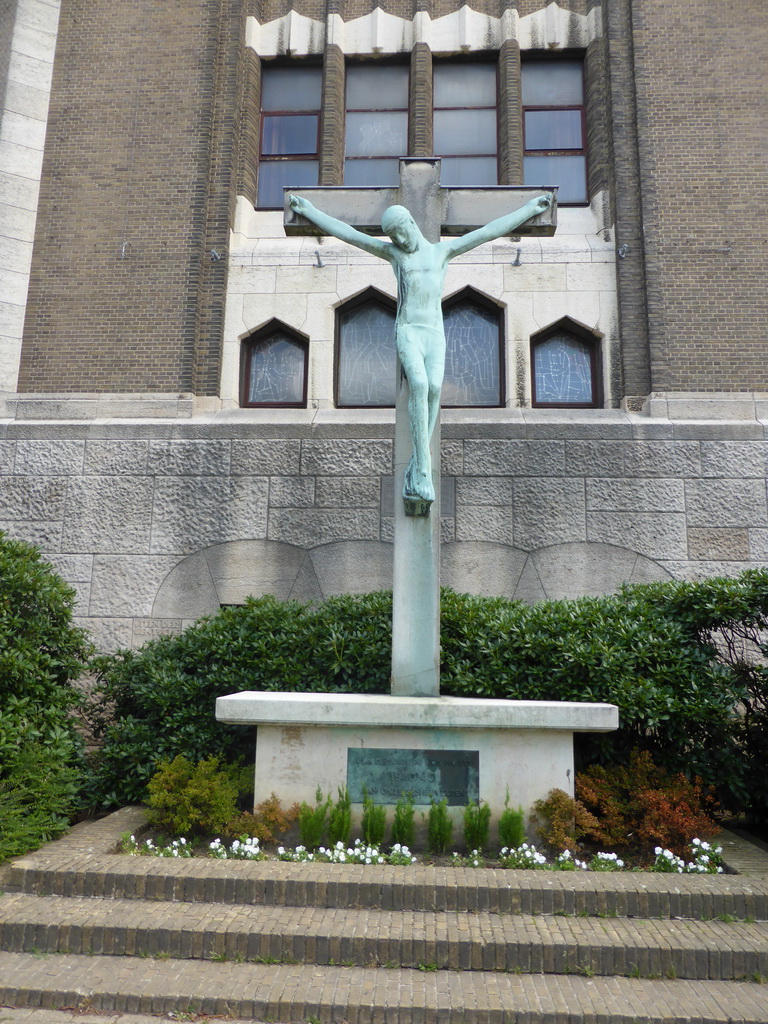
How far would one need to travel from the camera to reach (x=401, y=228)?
701 cm

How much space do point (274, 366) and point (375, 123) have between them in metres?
3.93

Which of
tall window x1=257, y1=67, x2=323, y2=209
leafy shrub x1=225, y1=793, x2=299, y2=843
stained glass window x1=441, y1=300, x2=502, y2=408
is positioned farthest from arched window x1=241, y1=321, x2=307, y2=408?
leafy shrub x1=225, y1=793, x2=299, y2=843

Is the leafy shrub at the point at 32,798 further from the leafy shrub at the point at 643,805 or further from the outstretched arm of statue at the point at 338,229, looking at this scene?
the outstretched arm of statue at the point at 338,229

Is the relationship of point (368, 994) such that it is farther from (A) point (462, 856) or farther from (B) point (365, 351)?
(B) point (365, 351)

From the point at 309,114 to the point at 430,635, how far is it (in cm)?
869

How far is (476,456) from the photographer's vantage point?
32.6 ft

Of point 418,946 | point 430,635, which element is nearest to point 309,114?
point 430,635

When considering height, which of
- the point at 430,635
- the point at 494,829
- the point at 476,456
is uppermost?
the point at 476,456

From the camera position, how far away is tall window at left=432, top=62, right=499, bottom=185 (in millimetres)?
11602

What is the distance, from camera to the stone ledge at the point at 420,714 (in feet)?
19.2

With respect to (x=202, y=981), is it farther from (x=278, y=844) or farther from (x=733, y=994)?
(x=733, y=994)

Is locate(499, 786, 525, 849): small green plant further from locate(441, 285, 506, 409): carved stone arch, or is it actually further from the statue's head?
locate(441, 285, 506, 409): carved stone arch

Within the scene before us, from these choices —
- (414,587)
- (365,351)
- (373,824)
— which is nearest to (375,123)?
(365,351)

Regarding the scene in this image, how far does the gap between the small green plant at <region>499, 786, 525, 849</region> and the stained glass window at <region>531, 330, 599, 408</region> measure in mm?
6046
